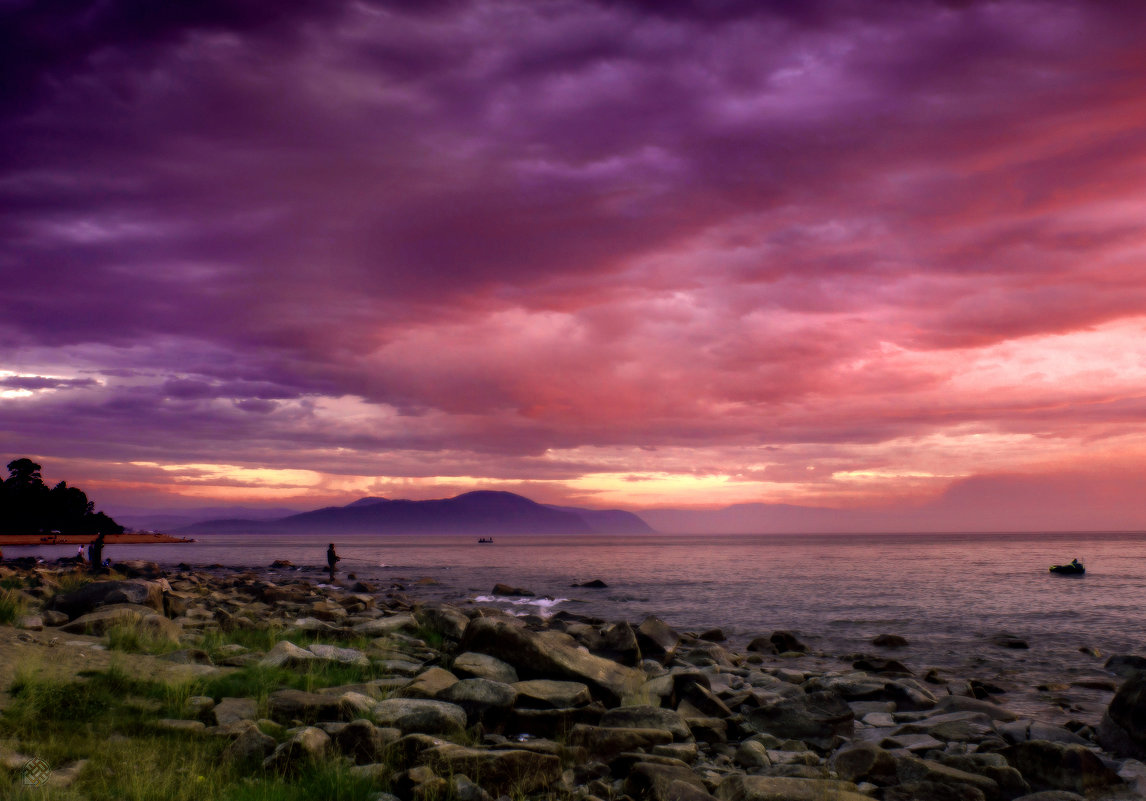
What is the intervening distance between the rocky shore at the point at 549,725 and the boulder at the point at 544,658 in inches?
1.6

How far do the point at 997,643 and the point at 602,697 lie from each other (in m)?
22.5

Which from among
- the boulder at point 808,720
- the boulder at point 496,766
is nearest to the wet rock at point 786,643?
the boulder at point 808,720

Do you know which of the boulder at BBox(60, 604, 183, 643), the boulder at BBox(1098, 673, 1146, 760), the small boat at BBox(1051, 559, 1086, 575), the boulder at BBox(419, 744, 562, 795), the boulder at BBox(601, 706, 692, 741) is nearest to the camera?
the boulder at BBox(419, 744, 562, 795)

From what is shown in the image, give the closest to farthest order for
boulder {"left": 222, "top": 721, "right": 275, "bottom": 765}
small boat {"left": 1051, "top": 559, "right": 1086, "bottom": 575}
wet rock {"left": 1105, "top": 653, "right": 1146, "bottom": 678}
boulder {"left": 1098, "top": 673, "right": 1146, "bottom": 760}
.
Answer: boulder {"left": 222, "top": 721, "right": 275, "bottom": 765}
boulder {"left": 1098, "top": 673, "right": 1146, "bottom": 760}
wet rock {"left": 1105, "top": 653, "right": 1146, "bottom": 678}
small boat {"left": 1051, "top": 559, "right": 1086, "bottom": 575}

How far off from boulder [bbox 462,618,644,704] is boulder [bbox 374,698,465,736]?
326 centimetres

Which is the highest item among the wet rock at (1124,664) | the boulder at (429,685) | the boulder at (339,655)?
the boulder at (429,685)

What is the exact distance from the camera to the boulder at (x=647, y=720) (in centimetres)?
1286

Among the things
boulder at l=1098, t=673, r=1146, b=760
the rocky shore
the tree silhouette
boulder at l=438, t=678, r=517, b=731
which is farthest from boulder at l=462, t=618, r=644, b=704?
the tree silhouette

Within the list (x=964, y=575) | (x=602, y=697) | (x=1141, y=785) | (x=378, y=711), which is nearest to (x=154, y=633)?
(x=378, y=711)

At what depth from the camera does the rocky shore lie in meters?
9.63

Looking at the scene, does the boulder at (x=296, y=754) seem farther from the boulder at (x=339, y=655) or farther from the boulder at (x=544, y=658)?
the boulder at (x=339, y=655)

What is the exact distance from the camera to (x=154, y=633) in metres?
17.0

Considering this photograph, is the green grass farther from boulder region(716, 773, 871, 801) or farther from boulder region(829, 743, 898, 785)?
boulder region(829, 743, 898, 785)

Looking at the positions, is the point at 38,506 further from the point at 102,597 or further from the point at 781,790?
the point at 781,790
